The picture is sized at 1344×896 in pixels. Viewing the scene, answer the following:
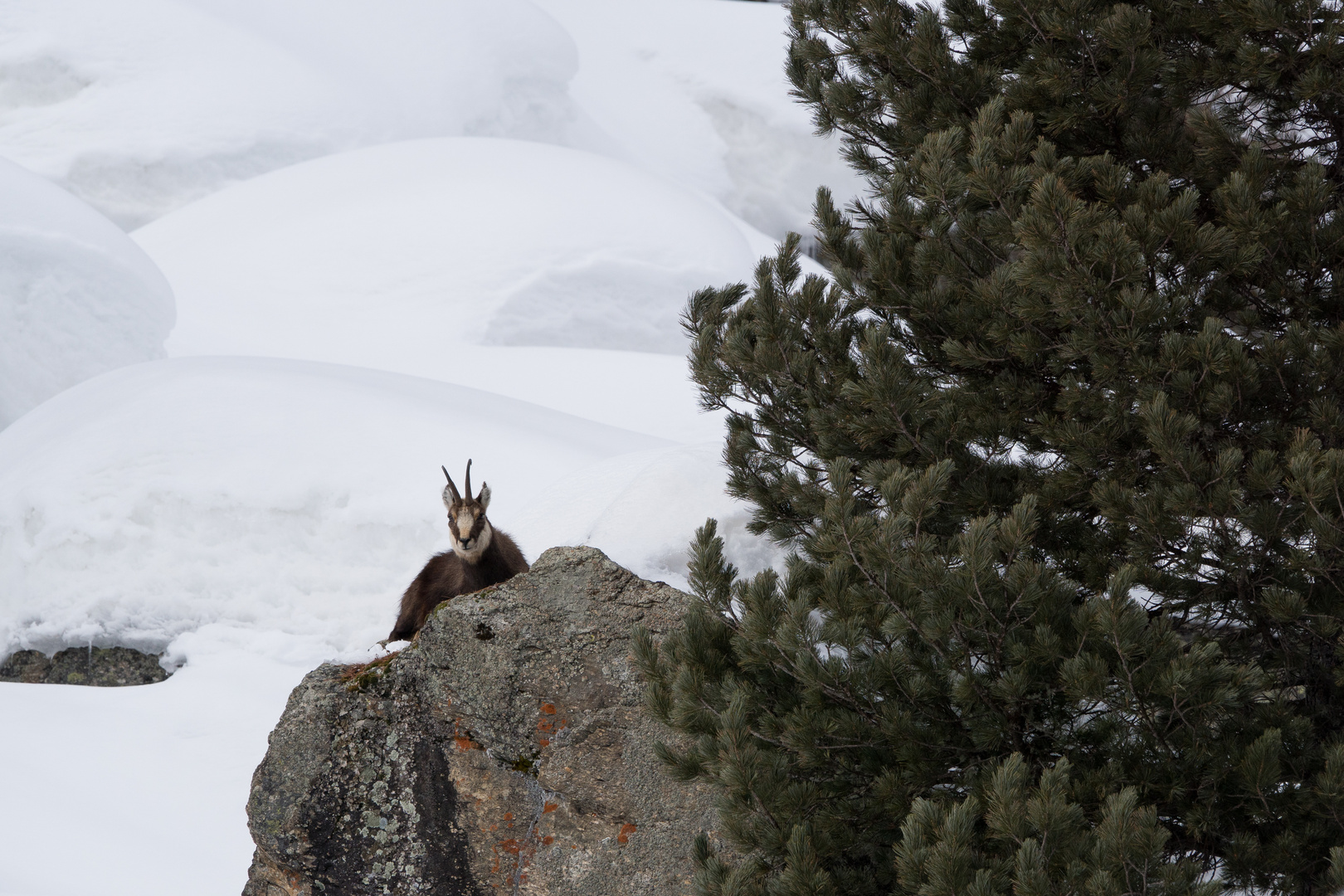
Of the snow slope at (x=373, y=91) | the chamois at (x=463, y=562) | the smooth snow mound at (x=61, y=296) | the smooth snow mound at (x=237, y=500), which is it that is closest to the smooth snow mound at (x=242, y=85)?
the snow slope at (x=373, y=91)

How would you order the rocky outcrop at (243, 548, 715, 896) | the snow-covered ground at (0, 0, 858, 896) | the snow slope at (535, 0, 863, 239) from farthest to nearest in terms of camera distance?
the snow slope at (535, 0, 863, 239) → the snow-covered ground at (0, 0, 858, 896) → the rocky outcrop at (243, 548, 715, 896)

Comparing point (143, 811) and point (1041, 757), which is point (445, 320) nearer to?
point (143, 811)

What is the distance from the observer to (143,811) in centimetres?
634

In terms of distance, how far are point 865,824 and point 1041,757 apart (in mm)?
546

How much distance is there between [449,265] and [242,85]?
8828 mm

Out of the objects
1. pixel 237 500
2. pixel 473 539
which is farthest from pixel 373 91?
pixel 473 539

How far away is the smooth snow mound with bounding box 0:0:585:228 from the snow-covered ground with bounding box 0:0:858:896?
0.07 meters

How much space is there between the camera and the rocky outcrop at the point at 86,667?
816 cm

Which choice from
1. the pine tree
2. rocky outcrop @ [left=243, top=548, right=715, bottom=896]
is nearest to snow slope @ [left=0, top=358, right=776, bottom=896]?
rocky outcrop @ [left=243, top=548, right=715, bottom=896]

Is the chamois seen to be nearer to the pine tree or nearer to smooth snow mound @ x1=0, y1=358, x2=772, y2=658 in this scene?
the pine tree

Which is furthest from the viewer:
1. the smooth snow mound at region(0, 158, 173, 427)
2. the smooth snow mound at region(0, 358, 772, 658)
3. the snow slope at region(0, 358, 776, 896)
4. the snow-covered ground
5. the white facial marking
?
the smooth snow mound at region(0, 158, 173, 427)

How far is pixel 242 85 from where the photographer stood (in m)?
21.8

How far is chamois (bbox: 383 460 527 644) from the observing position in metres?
4.98

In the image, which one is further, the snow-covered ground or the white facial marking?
the snow-covered ground
